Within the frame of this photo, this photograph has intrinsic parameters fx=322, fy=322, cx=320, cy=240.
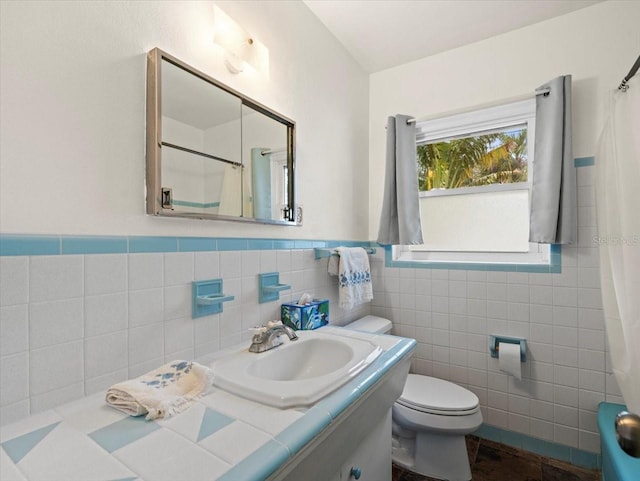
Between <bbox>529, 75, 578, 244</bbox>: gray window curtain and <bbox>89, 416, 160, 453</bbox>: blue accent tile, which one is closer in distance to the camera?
<bbox>89, 416, 160, 453</bbox>: blue accent tile

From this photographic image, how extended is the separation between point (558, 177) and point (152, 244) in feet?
6.21

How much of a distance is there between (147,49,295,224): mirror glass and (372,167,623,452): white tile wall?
119 centimetres

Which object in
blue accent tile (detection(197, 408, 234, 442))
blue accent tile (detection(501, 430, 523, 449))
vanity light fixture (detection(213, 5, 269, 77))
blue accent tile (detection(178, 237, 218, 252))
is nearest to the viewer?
blue accent tile (detection(197, 408, 234, 442))

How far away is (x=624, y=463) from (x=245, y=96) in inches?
79.3

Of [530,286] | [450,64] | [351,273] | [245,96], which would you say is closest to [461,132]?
[450,64]

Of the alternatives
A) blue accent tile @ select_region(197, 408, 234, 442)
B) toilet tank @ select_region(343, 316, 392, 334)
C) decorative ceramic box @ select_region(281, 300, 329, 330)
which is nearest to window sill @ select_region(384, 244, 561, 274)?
toilet tank @ select_region(343, 316, 392, 334)

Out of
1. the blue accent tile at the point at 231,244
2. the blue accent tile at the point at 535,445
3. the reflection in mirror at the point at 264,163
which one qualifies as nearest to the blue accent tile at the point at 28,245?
the blue accent tile at the point at 231,244

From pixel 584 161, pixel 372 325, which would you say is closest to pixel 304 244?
pixel 372 325

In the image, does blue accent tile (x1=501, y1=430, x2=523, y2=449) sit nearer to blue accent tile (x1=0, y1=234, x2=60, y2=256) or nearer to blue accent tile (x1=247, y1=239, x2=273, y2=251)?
blue accent tile (x1=247, y1=239, x2=273, y2=251)

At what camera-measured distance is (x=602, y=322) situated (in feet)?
5.36

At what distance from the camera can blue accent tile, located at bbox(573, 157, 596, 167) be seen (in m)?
1.67

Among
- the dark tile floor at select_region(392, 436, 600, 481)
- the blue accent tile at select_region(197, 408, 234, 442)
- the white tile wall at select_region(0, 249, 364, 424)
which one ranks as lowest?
the dark tile floor at select_region(392, 436, 600, 481)

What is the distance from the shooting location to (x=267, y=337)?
1171mm

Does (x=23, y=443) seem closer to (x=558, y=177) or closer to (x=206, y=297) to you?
(x=206, y=297)
